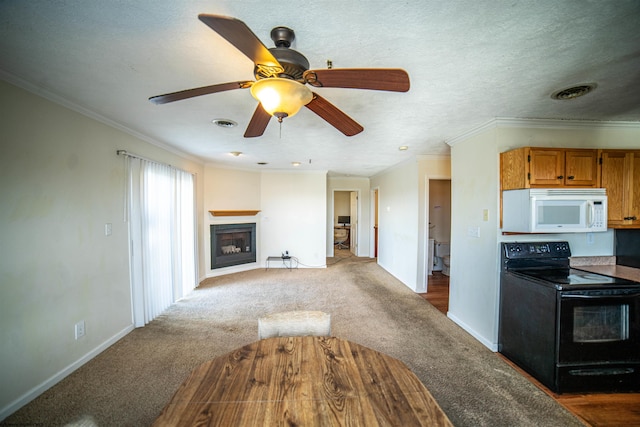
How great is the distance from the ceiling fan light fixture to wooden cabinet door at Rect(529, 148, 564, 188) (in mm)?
2247

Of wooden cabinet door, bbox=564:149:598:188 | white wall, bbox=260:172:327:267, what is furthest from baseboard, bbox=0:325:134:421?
wooden cabinet door, bbox=564:149:598:188

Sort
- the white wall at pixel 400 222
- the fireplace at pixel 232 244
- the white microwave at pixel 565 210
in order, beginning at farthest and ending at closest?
1. the fireplace at pixel 232 244
2. the white wall at pixel 400 222
3. the white microwave at pixel 565 210

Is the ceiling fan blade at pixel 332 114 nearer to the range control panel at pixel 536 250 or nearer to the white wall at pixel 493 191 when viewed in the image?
the white wall at pixel 493 191

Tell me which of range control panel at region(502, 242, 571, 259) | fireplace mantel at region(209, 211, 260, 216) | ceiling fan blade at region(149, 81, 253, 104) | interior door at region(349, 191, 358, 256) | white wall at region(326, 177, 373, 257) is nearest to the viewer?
ceiling fan blade at region(149, 81, 253, 104)

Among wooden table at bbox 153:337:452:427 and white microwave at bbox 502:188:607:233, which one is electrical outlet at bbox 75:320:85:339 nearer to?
wooden table at bbox 153:337:452:427

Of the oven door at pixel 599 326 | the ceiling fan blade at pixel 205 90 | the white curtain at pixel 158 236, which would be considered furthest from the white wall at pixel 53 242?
the oven door at pixel 599 326

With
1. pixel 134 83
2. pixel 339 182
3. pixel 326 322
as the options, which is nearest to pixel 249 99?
pixel 134 83

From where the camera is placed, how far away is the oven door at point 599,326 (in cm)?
188

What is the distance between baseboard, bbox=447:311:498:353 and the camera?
98.8 inches

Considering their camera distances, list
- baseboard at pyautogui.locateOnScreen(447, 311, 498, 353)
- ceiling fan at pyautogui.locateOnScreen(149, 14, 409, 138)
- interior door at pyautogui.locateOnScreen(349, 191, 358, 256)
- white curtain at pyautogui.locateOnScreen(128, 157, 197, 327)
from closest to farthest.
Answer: ceiling fan at pyautogui.locateOnScreen(149, 14, 409, 138)
baseboard at pyautogui.locateOnScreen(447, 311, 498, 353)
white curtain at pyautogui.locateOnScreen(128, 157, 197, 327)
interior door at pyautogui.locateOnScreen(349, 191, 358, 256)

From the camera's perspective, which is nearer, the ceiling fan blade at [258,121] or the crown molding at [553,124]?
the ceiling fan blade at [258,121]

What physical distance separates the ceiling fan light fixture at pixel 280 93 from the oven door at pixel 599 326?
237 cm

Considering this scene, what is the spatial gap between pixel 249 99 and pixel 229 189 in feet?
11.6

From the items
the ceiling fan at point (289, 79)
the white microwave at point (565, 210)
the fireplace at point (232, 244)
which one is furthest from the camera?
the fireplace at point (232, 244)
